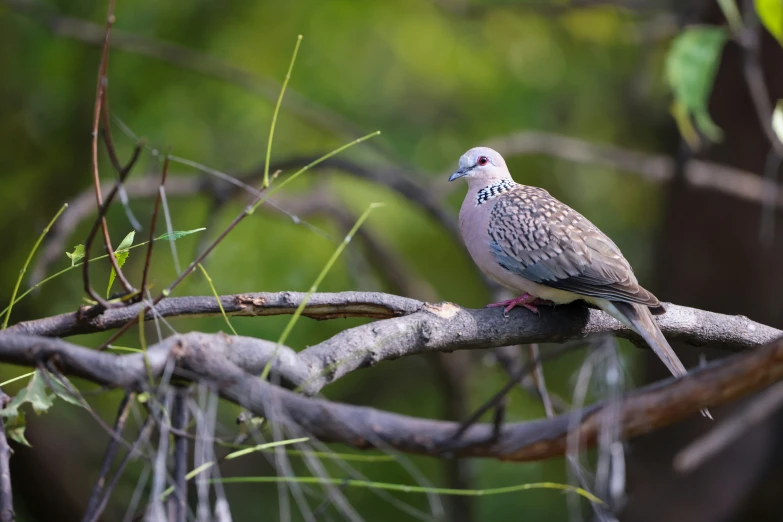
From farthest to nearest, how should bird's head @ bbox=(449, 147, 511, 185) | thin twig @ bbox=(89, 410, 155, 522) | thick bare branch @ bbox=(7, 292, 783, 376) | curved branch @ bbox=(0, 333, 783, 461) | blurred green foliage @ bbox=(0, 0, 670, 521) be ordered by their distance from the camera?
blurred green foliage @ bbox=(0, 0, 670, 521), bird's head @ bbox=(449, 147, 511, 185), thick bare branch @ bbox=(7, 292, 783, 376), thin twig @ bbox=(89, 410, 155, 522), curved branch @ bbox=(0, 333, 783, 461)

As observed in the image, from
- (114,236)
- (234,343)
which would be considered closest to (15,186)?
(114,236)

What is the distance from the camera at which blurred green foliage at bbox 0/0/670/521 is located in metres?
6.18

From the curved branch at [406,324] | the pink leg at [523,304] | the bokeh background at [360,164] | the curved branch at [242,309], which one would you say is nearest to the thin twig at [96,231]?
the curved branch at [406,324]

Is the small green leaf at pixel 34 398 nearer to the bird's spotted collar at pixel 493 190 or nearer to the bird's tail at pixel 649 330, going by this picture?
the bird's tail at pixel 649 330

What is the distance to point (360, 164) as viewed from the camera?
5578 millimetres

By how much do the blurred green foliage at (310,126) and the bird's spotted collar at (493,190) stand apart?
1235 mm

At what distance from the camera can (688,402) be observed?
134 centimetres

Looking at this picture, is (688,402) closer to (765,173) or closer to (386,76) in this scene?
(765,173)

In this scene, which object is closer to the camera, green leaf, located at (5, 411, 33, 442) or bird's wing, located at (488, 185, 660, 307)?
green leaf, located at (5, 411, 33, 442)

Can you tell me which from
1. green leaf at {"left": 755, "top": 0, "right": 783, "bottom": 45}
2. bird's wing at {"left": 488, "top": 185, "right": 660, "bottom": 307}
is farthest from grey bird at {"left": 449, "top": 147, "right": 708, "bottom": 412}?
green leaf at {"left": 755, "top": 0, "right": 783, "bottom": 45}

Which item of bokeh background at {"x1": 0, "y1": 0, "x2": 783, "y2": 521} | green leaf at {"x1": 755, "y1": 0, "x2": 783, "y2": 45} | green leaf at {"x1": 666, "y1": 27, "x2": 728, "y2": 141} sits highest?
green leaf at {"x1": 755, "y1": 0, "x2": 783, "y2": 45}

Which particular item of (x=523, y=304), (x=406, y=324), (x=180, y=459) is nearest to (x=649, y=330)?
(x=523, y=304)

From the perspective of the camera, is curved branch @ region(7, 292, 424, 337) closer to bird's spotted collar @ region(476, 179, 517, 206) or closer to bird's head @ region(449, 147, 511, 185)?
bird's spotted collar @ region(476, 179, 517, 206)

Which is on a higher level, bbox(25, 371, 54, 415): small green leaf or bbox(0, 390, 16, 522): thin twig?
bbox(25, 371, 54, 415): small green leaf
